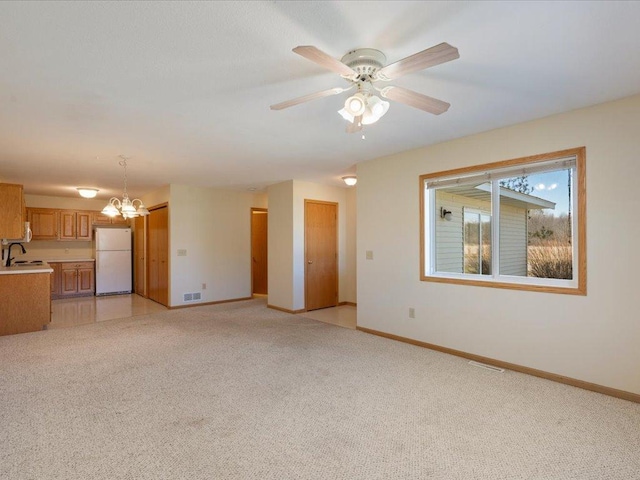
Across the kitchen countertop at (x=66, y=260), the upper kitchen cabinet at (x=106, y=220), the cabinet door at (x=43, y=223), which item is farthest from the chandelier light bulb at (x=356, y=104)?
the cabinet door at (x=43, y=223)

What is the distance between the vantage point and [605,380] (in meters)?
2.84

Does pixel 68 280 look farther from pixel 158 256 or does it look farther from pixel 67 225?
pixel 158 256

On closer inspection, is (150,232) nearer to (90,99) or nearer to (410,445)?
(90,99)

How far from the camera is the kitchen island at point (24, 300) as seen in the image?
184 inches

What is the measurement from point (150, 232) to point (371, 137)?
594 cm

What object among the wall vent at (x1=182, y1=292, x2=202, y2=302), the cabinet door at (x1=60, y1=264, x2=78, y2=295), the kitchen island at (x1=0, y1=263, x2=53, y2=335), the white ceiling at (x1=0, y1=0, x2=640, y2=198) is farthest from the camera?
the cabinet door at (x1=60, y1=264, x2=78, y2=295)

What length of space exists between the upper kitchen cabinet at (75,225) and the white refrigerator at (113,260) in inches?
23.3

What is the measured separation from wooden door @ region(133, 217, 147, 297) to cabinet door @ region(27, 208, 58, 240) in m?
1.66

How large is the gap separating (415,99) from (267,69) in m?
1.00

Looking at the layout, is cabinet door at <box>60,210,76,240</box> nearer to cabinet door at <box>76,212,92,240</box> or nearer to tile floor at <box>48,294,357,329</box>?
cabinet door at <box>76,212,92,240</box>

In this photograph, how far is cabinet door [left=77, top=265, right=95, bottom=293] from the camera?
8.02 meters

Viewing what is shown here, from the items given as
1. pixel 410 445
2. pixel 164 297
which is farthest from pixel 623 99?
pixel 164 297

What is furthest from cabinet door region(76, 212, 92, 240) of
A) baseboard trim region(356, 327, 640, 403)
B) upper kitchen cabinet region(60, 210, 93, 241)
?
baseboard trim region(356, 327, 640, 403)

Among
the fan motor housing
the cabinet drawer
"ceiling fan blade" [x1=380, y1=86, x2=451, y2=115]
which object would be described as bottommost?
the cabinet drawer
